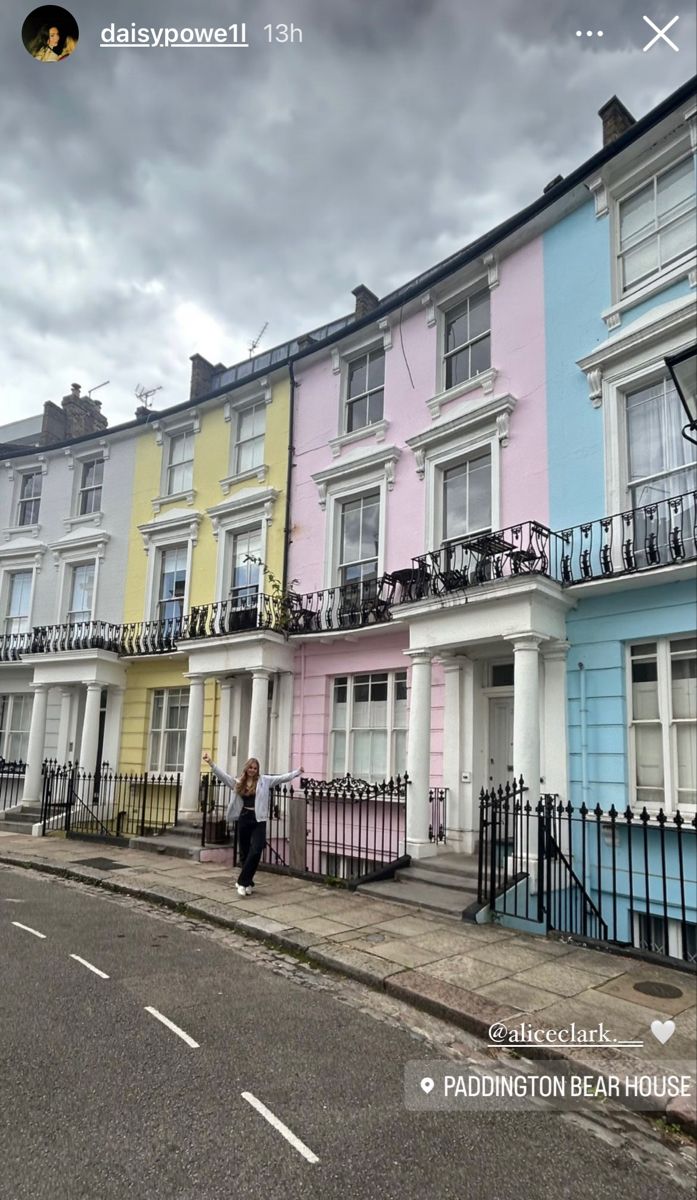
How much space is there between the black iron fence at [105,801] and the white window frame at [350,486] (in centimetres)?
640

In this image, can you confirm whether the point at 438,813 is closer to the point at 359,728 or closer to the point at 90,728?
the point at 359,728

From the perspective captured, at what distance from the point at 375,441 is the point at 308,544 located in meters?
2.55

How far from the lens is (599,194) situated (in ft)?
35.4

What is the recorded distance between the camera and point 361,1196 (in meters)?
3.20

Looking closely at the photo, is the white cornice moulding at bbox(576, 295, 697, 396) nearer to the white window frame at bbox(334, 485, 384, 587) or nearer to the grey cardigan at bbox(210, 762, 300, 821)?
the white window frame at bbox(334, 485, 384, 587)

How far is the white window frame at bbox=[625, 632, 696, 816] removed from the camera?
28.4 ft

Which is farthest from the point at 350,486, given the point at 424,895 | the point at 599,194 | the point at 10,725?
the point at 10,725

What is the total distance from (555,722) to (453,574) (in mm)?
2578

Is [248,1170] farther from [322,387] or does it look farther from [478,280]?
[322,387]

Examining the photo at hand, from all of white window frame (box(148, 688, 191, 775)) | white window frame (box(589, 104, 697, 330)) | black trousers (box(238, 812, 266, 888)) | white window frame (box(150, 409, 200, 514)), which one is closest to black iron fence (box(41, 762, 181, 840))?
white window frame (box(148, 688, 191, 775))

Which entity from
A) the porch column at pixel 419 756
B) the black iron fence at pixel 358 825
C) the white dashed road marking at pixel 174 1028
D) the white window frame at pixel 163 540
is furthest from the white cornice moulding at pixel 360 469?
the white dashed road marking at pixel 174 1028

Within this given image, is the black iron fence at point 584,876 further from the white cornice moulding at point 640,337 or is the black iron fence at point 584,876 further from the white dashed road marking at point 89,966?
the white cornice moulding at point 640,337

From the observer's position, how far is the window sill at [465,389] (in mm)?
11969

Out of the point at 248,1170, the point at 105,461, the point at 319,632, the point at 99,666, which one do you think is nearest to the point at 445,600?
the point at 319,632
